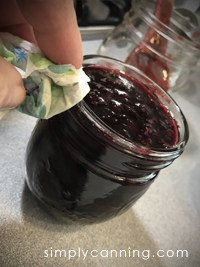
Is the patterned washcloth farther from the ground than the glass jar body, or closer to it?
farther from the ground

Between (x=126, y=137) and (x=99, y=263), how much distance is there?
0.22 metres

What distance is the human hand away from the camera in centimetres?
29

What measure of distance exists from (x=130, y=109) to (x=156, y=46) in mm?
388

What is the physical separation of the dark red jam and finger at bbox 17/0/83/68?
0.33 ft

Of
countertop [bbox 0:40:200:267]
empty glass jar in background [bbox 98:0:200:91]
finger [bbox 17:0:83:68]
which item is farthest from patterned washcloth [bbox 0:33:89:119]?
empty glass jar in background [bbox 98:0:200:91]

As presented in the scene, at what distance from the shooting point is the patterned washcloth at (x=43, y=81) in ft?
1.04

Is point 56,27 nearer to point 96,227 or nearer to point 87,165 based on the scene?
point 87,165

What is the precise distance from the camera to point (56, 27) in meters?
0.31

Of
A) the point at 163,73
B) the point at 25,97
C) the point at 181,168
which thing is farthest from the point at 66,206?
the point at 163,73

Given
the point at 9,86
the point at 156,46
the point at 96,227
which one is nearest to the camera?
the point at 9,86

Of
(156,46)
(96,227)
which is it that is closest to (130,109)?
(96,227)

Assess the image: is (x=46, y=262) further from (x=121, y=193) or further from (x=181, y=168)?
(x=181, y=168)

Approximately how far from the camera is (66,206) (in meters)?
0.43

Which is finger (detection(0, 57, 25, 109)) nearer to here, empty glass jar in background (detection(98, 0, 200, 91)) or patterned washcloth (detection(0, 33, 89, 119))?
patterned washcloth (detection(0, 33, 89, 119))
